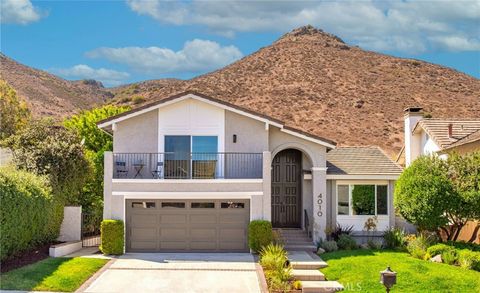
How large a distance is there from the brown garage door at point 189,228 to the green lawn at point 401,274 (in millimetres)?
3861

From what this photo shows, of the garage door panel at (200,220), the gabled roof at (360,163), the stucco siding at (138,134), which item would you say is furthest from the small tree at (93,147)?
the gabled roof at (360,163)

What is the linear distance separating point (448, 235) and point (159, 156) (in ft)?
38.3

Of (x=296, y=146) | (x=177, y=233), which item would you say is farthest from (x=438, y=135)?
(x=177, y=233)

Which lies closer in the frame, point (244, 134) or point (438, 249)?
point (438, 249)

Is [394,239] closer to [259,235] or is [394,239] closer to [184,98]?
[259,235]

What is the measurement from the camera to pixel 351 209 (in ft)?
87.6

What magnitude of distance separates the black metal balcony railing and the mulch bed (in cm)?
425

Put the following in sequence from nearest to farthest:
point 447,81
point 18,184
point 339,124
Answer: point 18,184
point 339,124
point 447,81

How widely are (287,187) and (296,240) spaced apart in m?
2.82

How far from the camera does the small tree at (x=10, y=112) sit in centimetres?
4325

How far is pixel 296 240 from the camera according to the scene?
25.2m

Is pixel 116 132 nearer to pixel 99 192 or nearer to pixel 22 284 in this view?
pixel 99 192

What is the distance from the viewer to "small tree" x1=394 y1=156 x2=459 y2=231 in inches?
848

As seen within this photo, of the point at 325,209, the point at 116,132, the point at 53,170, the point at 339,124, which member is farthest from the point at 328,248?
the point at 339,124
